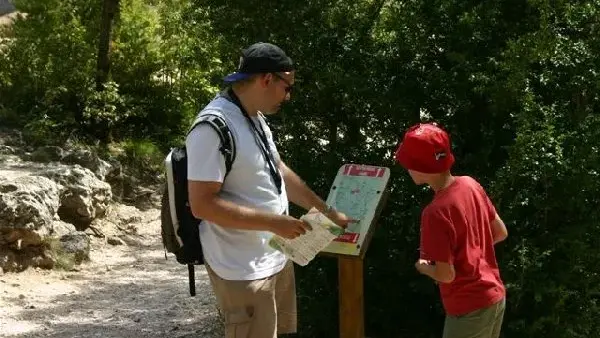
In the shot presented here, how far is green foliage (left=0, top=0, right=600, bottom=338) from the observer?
4.54m

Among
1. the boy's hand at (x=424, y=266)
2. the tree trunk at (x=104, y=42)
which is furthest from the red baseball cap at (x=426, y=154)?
the tree trunk at (x=104, y=42)

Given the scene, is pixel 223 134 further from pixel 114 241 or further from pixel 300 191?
pixel 114 241

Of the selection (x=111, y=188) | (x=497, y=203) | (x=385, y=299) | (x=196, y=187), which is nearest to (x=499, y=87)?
(x=497, y=203)

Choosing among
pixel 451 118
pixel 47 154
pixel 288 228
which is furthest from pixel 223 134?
pixel 47 154

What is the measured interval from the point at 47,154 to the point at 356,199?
623cm

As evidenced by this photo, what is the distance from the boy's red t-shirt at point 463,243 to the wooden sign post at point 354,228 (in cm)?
57

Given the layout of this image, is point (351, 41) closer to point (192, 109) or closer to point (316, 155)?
point (316, 155)

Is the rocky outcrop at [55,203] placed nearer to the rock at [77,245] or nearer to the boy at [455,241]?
the rock at [77,245]

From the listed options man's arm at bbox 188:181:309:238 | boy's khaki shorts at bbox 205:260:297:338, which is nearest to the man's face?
man's arm at bbox 188:181:309:238

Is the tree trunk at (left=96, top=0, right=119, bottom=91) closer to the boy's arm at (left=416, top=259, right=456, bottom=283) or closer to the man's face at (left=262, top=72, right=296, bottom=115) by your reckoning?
the man's face at (left=262, top=72, right=296, bottom=115)

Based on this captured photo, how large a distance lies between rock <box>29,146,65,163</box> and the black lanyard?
628 cm

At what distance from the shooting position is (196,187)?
3.17 metres

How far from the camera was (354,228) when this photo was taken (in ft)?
12.4

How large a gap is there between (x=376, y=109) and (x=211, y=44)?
1.68 m
